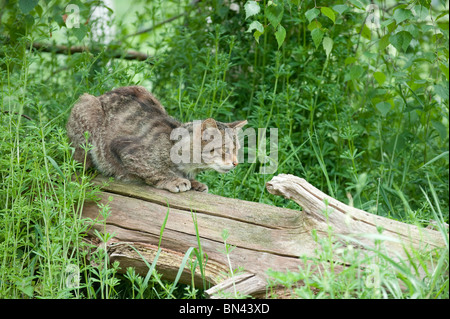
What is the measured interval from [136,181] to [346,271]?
6.64 feet

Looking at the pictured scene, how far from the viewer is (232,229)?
3.47 m

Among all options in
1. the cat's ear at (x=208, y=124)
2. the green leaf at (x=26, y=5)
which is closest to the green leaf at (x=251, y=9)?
the cat's ear at (x=208, y=124)

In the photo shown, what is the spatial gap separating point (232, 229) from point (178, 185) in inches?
27.1

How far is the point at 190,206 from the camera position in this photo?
3.71 meters

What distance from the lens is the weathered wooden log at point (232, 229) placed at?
3141 mm

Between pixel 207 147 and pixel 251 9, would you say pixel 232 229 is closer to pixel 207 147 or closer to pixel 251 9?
pixel 207 147

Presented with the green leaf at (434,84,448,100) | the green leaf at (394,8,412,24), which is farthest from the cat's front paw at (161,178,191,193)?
the green leaf at (434,84,448,100)

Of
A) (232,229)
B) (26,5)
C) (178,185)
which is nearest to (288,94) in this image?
(178,185)

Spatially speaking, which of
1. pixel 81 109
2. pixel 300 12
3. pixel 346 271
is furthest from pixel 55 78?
pixel 346 271

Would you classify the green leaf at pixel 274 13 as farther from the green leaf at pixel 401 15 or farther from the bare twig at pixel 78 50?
the bare twig at pixel 78 50

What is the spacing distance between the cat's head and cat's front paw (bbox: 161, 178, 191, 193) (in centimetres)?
24

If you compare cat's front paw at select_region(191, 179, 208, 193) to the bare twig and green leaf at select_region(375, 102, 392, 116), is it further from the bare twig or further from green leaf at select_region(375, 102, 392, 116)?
the bare twig
